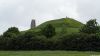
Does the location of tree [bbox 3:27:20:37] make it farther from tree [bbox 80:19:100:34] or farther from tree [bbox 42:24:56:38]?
tree [bbox 80:19:100:34]

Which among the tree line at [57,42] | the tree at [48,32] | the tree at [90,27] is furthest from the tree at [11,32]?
the tree at [90,27]

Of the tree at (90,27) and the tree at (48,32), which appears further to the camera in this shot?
the tree at (48,32)

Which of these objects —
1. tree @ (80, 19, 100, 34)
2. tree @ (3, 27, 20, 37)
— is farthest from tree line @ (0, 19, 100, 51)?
tree @ (80, 19, 100, 34)

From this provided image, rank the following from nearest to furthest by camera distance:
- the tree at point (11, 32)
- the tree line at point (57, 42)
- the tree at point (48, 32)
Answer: the tree line at point (57, 42), the tree at point (11, 32), the tree at point (48, 32)

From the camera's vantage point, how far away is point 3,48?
88.6 m

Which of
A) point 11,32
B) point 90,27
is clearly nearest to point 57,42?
point 90,27

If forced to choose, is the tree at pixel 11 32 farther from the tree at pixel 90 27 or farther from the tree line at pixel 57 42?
the tree at pixel 90 27

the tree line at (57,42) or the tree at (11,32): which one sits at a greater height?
the tree at (11,32)

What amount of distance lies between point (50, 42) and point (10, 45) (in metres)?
12.6

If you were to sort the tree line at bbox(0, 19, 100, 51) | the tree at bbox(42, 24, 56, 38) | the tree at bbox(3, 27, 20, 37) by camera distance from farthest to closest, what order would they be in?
1. the tree at bbox(42, 24, 56, 38)
2. the tree at bbox(3, 27, 20, 37)
3. the tree line at bbox(0, 19, 100, 51)

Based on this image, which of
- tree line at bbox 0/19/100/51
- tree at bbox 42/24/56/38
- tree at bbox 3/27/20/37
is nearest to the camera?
tree line at bbox 0/19/100/51

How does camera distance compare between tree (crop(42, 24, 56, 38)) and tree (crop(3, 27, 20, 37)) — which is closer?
tree (crop(3, 27, 20, 37))

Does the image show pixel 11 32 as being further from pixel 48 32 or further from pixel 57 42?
pixel 57 42

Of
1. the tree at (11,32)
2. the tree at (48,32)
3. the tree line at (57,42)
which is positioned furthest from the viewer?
the tree at (48,32)
